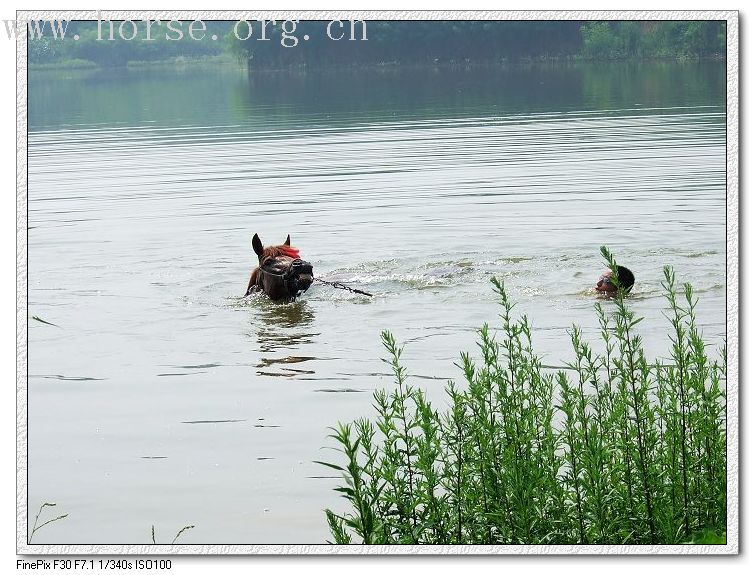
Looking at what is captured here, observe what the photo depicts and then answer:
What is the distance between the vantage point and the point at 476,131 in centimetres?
2212

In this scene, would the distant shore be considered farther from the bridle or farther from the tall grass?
the bridle

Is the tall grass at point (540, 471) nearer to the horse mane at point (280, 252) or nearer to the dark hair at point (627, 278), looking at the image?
the dark hair at point (627, 278)

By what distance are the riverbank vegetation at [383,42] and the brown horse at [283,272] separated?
298 centimetres

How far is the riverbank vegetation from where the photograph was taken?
6.97 meters

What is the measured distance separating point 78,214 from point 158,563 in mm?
8748

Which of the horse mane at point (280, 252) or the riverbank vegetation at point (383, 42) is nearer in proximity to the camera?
the riverbank vegetation at point (383, 42)

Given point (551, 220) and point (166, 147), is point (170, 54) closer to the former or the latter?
point (551, 220)

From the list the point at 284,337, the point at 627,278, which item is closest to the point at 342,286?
the point at 284,337

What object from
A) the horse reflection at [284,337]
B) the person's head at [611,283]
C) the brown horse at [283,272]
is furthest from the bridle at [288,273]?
the person's head at [611,283]

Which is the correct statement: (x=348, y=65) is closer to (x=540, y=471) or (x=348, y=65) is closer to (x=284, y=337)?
(x=284, y=337)

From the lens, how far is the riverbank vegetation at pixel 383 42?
6.97m

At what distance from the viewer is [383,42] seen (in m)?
7.71

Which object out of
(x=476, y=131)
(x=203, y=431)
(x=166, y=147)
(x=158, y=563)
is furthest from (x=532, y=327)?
(x=476, y=131)

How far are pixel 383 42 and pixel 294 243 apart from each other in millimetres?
6914
